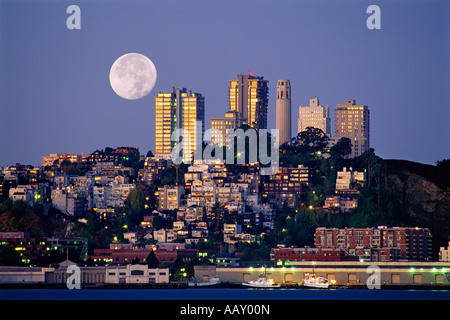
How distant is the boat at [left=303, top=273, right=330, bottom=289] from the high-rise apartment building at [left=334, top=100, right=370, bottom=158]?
133ft

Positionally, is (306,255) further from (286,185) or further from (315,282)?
(286,185)

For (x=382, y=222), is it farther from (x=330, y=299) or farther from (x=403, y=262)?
(x=330, y=299)

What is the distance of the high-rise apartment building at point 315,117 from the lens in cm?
11262

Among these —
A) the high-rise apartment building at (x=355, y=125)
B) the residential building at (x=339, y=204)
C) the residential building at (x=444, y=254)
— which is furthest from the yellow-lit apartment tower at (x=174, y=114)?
the residential building at (x=444, y=254)

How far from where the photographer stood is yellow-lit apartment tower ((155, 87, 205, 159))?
111562 mm

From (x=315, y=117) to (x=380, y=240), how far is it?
122 feet

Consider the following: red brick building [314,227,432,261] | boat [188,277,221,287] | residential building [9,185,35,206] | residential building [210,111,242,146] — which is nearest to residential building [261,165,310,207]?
red brick building [314,227,432,261]

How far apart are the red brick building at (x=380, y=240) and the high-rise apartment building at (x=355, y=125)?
3310 centimetres

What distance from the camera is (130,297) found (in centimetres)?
6084

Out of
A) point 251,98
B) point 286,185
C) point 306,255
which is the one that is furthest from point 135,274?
point 251,98

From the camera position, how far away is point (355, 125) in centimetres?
11062

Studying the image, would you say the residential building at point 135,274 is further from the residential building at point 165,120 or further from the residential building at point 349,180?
the residential building at point 165,120
